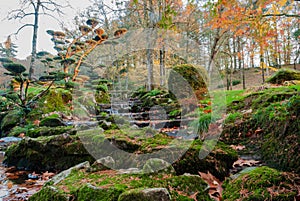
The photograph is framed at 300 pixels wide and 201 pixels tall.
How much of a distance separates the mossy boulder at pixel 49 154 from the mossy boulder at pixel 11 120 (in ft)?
13.5

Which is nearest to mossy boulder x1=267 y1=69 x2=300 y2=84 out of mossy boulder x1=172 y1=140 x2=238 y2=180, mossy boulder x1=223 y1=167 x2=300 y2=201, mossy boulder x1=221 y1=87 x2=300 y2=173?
mossy boulder x1=221 y1=87 x2=300 y2=173

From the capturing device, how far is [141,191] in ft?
4.93

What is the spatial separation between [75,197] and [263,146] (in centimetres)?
234

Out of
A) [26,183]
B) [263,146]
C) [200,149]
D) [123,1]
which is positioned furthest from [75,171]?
[123,1]

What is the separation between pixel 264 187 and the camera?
1539 mm

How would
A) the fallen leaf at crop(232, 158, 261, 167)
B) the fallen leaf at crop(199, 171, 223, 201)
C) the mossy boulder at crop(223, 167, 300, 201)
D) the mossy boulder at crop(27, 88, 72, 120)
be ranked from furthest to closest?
the mossy boulder at crop(27, 88, 72, 120)
the fallen leaf at crop(232, 158, 261, 167)
the fallen leaf at crop(199, 171, 223, 201)
the mossy boulder at crop(223, 167, 300, 201)

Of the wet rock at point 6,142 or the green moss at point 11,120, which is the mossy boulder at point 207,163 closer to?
the wet rock at point 6,142

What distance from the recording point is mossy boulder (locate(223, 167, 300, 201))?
1.45 meters

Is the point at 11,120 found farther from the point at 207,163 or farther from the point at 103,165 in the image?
the point at 207,163

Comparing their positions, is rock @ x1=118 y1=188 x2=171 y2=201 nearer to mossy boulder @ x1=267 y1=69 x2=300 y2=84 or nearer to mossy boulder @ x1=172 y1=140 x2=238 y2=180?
mossy boulder @ x1=172 y1=140 x2=238 y2=180

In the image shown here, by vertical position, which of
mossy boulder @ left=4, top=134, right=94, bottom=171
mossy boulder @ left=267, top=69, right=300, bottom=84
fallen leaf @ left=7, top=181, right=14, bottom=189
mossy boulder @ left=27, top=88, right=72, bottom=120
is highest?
mossy boulder @ left=267, top=69, right=300, bottom=84

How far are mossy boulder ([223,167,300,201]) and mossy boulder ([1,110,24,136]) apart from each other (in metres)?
8.00

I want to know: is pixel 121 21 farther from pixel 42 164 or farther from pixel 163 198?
pixel 163 198

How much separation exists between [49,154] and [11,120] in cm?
510
